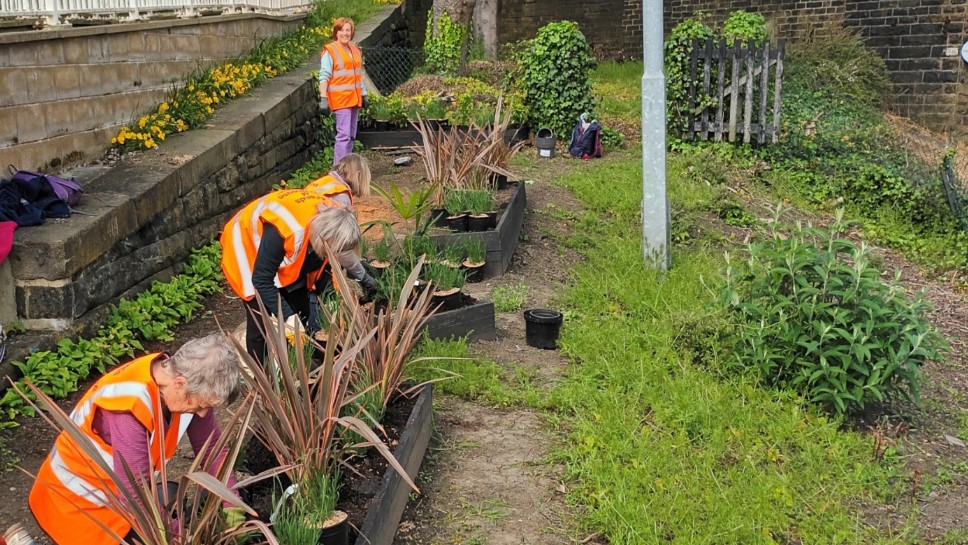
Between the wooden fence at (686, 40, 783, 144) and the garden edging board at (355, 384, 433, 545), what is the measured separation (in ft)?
27.9

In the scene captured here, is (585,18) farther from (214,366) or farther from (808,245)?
(214,366)

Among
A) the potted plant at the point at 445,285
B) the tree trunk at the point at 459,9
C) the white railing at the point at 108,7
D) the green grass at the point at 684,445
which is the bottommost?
the green grass at the point at 684,445

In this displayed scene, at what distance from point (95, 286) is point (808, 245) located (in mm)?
4303

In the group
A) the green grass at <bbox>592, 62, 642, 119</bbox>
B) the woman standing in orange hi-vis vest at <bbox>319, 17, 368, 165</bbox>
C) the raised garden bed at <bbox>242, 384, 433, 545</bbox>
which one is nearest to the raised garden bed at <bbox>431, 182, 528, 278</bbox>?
the woman standing in orange hi-vis vest at <bbox>319, 17, 368, 165</bbox>

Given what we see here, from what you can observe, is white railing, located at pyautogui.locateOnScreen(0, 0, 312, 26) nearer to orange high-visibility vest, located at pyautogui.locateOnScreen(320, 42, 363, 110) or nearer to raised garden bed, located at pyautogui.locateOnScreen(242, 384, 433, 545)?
orange high-visibility vest, located at pyautogui.locateOnScreen(320, 42, 363, 110)

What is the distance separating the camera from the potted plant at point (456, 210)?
22.5ft

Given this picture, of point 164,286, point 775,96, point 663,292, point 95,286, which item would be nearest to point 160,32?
point 164,286

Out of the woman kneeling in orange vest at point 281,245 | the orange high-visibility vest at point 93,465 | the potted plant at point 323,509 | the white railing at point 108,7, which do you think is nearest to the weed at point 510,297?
the woman kneeling in orange vest at point 281,245

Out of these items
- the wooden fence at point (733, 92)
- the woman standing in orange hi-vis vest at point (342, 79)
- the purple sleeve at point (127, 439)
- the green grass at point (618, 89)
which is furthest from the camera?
the green grass at point (618, 89)

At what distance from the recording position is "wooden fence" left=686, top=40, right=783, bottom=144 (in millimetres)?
11500

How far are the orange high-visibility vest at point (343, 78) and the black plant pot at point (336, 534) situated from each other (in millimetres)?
6146

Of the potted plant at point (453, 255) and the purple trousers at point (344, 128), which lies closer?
Answer: the potted plant at point (453, 255)

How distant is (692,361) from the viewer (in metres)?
5.39

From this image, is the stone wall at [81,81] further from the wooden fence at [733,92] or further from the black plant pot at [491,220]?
the wooden fence at [733,92]
